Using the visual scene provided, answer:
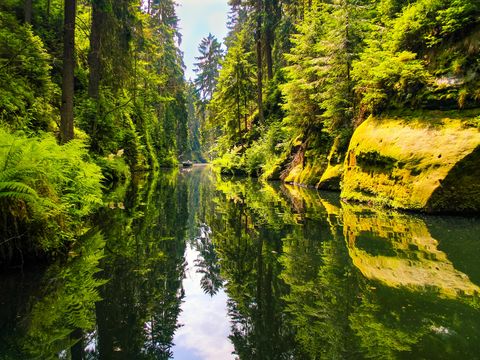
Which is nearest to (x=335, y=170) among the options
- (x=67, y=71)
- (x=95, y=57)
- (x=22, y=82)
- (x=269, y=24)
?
(x=67, y=71)

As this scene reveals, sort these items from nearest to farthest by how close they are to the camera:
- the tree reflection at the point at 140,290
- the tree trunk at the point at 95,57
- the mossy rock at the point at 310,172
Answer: the tree reflection at the point at 140,290 → the tree trunk at the point at 95,57 → the mossy rock at the point at 310,172

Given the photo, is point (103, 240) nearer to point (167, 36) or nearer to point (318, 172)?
point (318, 172)

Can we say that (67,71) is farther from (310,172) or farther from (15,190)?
(310,172)

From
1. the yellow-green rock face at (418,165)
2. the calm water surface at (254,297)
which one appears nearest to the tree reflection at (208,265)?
the calm water surface at (254,297)

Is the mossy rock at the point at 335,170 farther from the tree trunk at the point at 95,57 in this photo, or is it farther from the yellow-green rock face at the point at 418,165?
the tree trunk at the point at 95,57

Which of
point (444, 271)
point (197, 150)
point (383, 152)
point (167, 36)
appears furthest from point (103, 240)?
point (197, 150)

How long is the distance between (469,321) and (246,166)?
28.1m

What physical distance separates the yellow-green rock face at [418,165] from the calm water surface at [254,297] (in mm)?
1535

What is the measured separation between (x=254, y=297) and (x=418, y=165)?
741 cm

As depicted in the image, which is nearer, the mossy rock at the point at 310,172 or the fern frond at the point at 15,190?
the fern frond at the point at 15,190

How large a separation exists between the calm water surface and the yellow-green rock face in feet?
5.04

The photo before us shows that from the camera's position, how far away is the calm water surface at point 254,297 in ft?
10.2

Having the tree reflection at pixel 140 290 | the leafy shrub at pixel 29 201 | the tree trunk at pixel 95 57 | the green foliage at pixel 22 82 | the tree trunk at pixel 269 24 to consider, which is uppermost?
the tree trunk at pixel 269 24

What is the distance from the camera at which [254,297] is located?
14.0 ft
